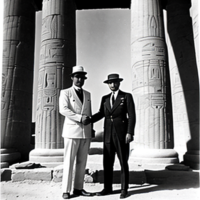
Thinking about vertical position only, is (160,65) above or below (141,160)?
above

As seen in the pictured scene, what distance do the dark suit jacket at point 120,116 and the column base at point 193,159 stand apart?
13.6 feet

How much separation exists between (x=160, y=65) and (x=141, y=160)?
3595 millimetres

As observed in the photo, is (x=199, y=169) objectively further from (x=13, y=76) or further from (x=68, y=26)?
(x=13, y=76)

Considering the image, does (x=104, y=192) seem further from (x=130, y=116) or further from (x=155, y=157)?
(x=155, y=157)

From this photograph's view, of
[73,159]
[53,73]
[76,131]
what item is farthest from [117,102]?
[53,73]

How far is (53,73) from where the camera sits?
9.27 meters

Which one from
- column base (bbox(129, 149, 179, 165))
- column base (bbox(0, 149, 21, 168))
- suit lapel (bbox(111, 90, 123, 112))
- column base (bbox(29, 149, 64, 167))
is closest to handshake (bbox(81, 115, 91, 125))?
suit lapel (bbox(111, 90, 123, 112))

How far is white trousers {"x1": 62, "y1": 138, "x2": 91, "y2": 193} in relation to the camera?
4949 millimetres

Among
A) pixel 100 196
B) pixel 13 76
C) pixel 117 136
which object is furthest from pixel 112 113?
pixel 13 76

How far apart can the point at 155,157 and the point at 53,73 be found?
201 inches

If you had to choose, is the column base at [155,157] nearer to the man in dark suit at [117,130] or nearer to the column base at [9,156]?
the man in dark suit at [117,130]

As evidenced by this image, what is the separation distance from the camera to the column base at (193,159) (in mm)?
7888

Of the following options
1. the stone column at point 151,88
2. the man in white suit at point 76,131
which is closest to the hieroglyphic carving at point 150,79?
the stone column at point 151,88

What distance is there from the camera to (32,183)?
693 centimetres
